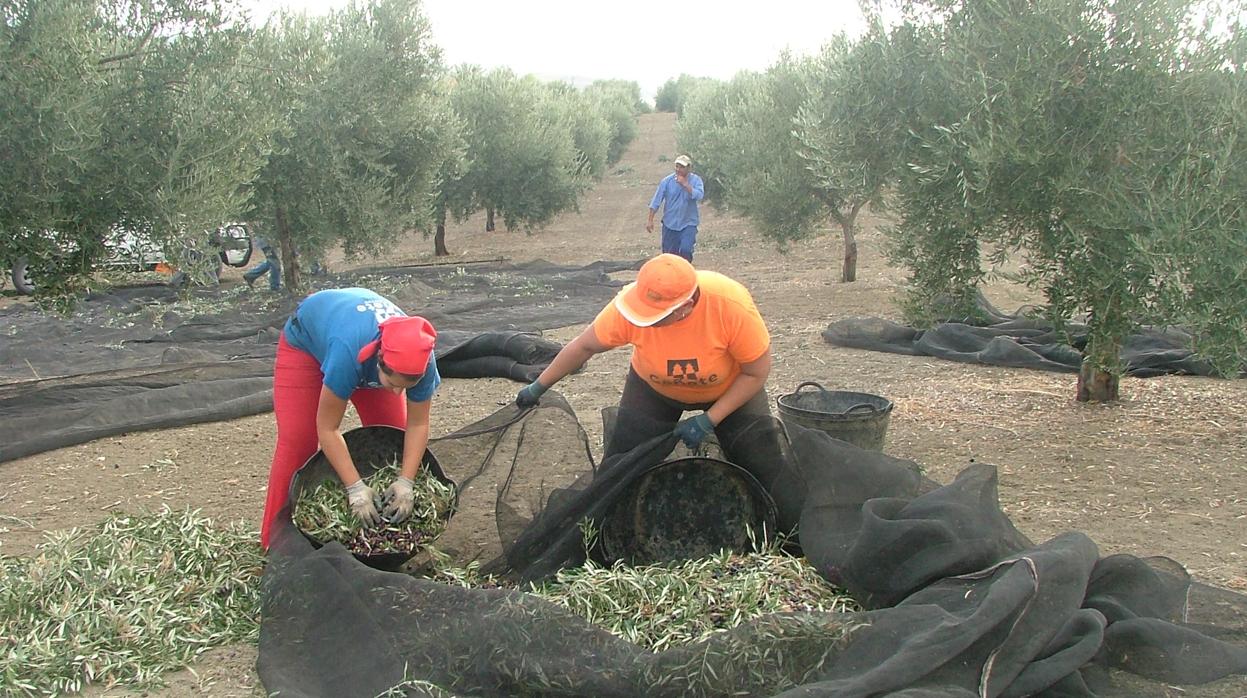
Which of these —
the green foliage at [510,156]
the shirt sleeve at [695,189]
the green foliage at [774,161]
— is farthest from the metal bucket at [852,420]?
the green foliage at [510,156]

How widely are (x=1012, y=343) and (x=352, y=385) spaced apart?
6.60 m

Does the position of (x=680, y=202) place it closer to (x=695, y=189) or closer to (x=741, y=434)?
(x=695, y=189)

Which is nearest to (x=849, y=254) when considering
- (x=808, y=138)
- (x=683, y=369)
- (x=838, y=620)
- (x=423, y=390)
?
(x=808, y=138)

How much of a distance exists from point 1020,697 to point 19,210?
6.79 metres

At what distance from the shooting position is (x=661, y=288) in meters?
3.86

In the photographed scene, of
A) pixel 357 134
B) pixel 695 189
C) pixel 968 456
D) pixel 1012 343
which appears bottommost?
pixel 968 456

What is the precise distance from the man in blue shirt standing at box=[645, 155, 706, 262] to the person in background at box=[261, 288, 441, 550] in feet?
30.6

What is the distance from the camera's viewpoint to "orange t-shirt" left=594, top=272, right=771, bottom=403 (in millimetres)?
4117

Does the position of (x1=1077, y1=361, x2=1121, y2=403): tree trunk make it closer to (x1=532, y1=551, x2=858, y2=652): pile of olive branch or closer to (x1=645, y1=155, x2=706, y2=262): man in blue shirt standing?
(x1=532, y1=551, x2=858, y2=652): pile of olive branch

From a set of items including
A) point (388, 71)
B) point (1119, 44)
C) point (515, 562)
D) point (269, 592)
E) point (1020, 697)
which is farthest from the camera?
point (388, 71)

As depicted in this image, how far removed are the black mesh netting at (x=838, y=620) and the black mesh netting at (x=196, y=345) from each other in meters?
3.98

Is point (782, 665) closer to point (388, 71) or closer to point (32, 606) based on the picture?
point (32, 606)

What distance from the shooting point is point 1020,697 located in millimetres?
2891

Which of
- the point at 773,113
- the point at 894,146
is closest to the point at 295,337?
the point at 894,146
